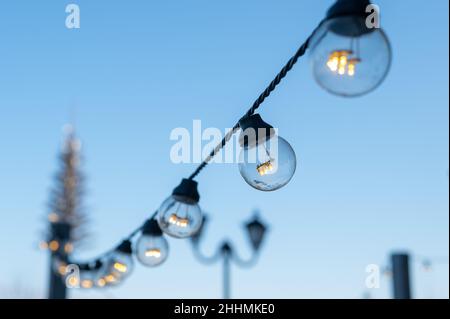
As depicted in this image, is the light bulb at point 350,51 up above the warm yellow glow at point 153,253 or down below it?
above

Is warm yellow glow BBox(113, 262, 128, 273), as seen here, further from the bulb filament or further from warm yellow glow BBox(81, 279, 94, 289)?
warm yellow glow BBox(81, 279, 94, 289)

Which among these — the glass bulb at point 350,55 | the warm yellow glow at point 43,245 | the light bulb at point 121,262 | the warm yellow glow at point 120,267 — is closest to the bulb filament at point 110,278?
the light bulb at point 121,262

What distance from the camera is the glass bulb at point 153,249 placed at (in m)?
6.68

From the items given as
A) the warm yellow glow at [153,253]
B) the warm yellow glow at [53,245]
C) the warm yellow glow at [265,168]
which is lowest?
the warm yellow glow at [153,253]

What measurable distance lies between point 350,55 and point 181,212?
2.68 metres

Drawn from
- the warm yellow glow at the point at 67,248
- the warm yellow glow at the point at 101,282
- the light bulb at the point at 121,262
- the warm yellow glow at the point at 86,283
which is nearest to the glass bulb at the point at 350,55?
the light bulb at the point at 121,262

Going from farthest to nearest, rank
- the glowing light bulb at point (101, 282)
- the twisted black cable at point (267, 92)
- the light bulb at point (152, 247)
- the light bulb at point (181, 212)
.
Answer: the glowing light bulb at point (101, 282), the light bulb at point (152, 247), the light bulb at point (181, 212), the twisted black cable at point (267, 92)

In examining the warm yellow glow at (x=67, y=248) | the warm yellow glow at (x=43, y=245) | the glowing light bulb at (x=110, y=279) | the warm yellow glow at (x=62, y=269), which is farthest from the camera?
the warm yellow glow at (x=43, y=245)

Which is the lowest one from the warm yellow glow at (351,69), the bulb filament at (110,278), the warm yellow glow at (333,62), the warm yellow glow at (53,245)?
the bulb filament at (110,278)

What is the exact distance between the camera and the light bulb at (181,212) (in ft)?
17.5

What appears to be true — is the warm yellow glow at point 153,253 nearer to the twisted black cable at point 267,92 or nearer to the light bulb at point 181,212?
the light bulb at point 181,212

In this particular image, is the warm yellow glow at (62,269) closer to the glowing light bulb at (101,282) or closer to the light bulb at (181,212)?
the glowing light bulb at (101,282)

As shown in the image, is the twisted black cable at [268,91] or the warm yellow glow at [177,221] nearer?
the twisted black cable at [268,91]
